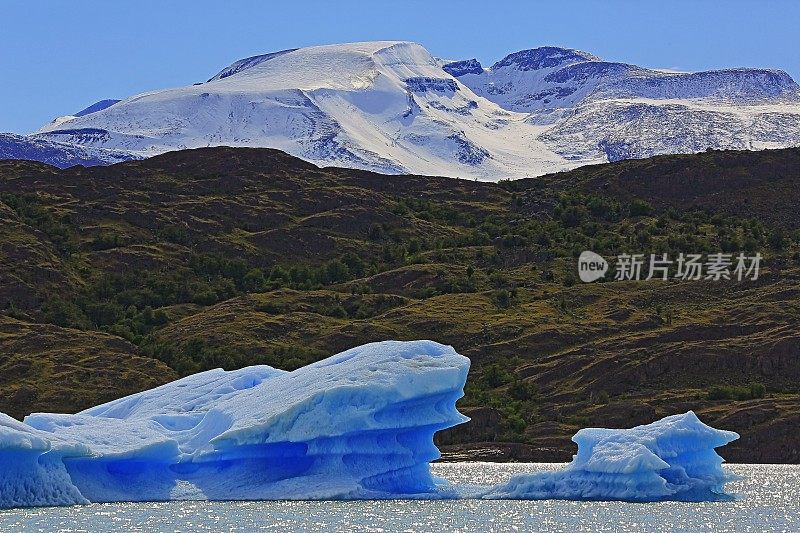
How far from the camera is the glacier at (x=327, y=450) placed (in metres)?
47.3

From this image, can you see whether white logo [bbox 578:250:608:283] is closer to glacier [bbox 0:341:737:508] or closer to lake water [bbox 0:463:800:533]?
lake water [bbox 0:463:800:533]

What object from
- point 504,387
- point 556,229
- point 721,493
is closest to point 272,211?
point 556,229

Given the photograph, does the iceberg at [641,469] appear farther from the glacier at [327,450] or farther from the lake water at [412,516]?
the lake water at [412,516]

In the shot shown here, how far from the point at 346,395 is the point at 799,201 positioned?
113m

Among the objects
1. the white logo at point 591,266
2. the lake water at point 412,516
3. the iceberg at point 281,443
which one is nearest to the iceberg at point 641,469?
the lake water at point 412,516

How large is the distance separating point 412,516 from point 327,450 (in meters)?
3.95

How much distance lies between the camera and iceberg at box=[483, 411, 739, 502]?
50.0 m

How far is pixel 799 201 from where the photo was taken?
15200 cm

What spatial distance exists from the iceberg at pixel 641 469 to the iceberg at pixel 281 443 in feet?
10.8

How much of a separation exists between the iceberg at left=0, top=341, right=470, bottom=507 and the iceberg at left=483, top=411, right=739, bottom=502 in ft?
10.8

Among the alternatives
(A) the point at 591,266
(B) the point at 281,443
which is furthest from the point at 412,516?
(A) the point at 591,266

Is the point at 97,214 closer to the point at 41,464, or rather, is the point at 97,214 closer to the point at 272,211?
the point at 272,211

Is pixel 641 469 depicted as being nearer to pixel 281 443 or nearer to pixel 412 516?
pixel 412 516

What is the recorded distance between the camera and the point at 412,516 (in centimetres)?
4600
